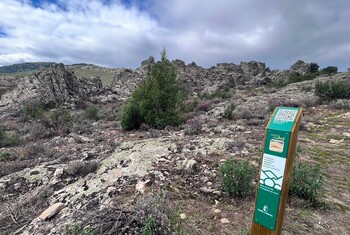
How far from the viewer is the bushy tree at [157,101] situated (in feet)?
35.1

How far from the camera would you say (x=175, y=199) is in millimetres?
3586

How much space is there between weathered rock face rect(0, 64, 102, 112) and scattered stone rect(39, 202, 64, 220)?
2454 cm

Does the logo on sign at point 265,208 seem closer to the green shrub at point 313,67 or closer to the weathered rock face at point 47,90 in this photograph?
the weathered rock face at point 47,90

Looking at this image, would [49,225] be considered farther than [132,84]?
No

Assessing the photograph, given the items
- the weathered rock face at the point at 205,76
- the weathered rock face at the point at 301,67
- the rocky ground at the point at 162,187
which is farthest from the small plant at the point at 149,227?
the weathered rock face at the point at 301,67

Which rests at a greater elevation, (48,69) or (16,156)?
(48,69)

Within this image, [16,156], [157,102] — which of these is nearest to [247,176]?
[16,156]

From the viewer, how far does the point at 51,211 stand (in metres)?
3.44

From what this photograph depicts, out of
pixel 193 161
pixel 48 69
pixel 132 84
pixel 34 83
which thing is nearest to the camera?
pixel 193 161

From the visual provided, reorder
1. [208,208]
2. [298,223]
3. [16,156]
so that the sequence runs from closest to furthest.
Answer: [298,223], [208,208], [16,156]

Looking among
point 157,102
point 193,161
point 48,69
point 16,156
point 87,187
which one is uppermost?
point 48,69

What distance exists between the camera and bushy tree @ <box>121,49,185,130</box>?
421 inches

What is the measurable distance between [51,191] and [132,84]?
124ft

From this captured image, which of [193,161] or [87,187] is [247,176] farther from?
[87,187]
